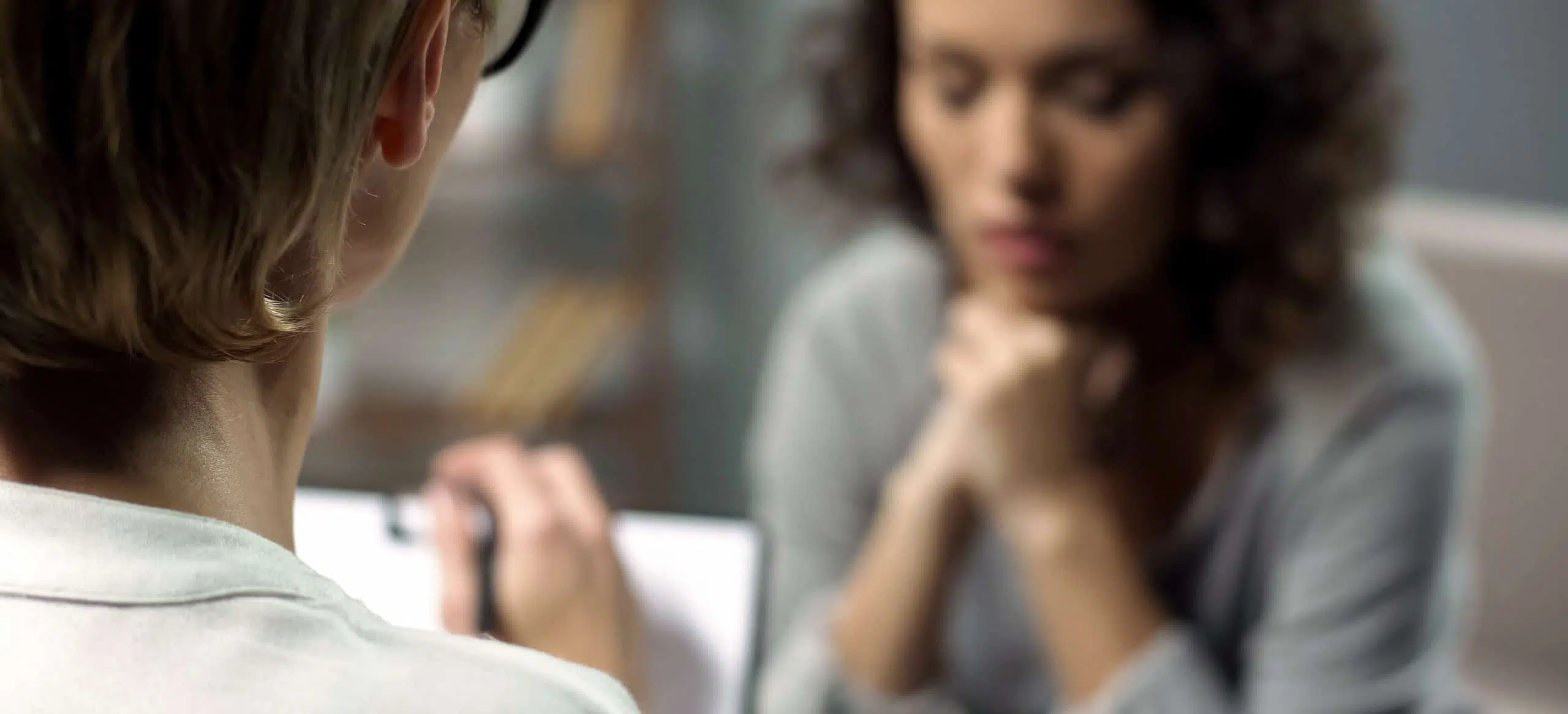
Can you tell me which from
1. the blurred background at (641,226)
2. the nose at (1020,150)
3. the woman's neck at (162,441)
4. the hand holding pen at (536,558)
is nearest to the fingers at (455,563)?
the hand holding pen at (536,558)

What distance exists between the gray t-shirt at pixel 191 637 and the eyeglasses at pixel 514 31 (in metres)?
0.16

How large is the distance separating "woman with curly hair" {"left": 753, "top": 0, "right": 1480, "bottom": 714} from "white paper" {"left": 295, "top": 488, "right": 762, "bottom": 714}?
24cm

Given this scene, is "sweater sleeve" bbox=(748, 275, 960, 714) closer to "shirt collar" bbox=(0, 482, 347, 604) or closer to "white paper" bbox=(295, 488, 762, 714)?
"white paper" bbox=(295, 488, 762, 714)

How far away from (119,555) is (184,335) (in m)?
0.05

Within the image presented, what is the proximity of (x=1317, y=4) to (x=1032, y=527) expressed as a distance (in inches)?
13.8

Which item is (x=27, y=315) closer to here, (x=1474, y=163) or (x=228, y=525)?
(x=228, y=525)

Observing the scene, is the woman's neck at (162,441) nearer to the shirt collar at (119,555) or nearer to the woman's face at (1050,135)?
the shirt collar at (119,555)

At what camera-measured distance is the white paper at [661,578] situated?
0.56m

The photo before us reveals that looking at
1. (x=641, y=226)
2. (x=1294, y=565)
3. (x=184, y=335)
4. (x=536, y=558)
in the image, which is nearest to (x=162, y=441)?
(x=184, y=335)

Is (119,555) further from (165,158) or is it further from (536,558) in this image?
(536,558)

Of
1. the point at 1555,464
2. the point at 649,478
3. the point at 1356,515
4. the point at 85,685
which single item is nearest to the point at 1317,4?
the point at 1356,515

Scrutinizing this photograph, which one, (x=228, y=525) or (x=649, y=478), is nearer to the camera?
(x=228, y=525)

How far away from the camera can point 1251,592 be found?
83 centimetres

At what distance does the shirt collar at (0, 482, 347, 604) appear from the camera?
0.85 feet
